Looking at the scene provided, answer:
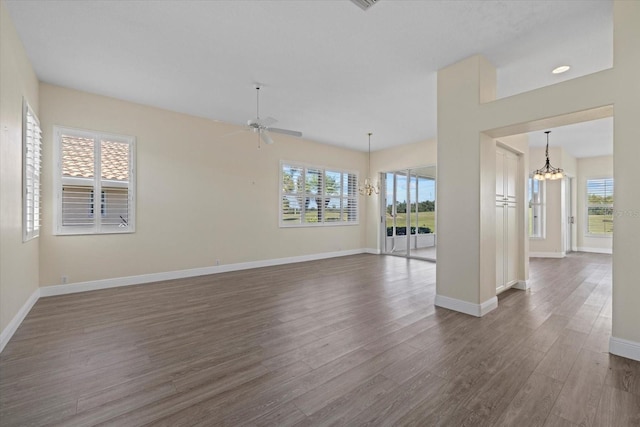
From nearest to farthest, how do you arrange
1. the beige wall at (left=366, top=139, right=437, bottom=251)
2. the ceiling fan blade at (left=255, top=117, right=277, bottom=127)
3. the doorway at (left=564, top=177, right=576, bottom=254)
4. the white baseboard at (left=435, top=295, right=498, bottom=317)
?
1. the white baseboard at (left=435, top=295, right=498, bottom=317)
2. the ceiling fan blade at (left=255, top=117, right=277, bottom=127)
3. the beige wall at (left=366, top=139, right=437, bottom=251)
4. the doorway at (left=564, top=177, right=576, bottom=254)

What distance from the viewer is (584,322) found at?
3133mm

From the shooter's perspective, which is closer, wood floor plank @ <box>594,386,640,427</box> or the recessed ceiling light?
wood floor plank @ <box>594,386,640,427</box>

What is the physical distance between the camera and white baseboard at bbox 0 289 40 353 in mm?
2555

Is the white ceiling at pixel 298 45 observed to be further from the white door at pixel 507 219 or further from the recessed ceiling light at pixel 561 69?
the white door at pixel 507 219

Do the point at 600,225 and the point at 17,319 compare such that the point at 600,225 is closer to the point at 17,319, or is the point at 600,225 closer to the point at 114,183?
the point at 114,183

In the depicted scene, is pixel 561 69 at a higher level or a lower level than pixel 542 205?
higher

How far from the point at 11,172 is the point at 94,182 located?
172 centimetres

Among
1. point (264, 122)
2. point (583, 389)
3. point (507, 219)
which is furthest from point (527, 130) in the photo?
point (264, 122)

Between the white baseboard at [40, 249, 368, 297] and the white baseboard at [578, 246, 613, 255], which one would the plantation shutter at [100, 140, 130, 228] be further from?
the white baseboard at [578, 246, 613, 255]

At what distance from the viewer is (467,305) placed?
3.40 m

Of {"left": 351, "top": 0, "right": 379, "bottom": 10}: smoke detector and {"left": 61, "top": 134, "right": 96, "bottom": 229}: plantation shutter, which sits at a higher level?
{"left": 351, "top": 0, "right": 379, "bottom": 10}: smoke detector

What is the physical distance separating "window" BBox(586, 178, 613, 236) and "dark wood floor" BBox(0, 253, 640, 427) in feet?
21.4

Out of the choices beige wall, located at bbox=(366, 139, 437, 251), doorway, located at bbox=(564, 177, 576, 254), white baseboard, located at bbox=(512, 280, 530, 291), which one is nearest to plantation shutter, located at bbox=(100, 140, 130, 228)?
beige wall, located at bbox=(366, 139, 437, 251)

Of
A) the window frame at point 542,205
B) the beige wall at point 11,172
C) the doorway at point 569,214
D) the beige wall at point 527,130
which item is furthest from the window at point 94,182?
the doorway at point 569,214
